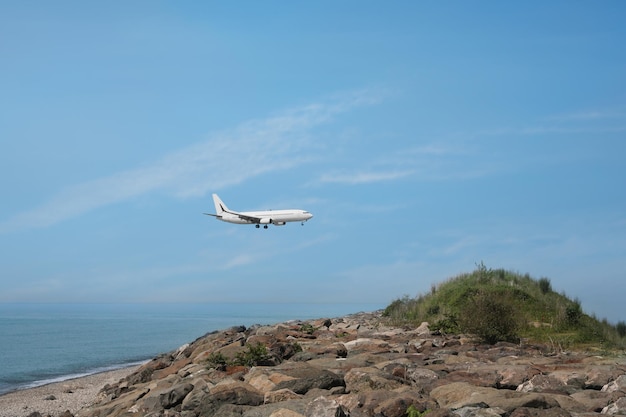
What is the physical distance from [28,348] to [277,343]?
55.1 m

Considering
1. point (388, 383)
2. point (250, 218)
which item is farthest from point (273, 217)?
point (388, 383)

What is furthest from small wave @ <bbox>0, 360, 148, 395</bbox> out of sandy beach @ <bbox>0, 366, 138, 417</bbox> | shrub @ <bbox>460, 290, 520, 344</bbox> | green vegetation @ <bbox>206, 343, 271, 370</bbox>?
shrub @ <bbox>460, 290, 520, 344</bbox>

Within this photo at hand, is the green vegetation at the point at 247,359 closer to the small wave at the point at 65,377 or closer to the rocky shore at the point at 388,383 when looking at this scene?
the rocky shore at the point at 388,383

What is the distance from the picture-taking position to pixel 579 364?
1725cm

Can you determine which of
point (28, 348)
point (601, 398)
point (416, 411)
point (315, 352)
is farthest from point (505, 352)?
point (28, 348)

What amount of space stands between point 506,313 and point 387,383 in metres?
11.0

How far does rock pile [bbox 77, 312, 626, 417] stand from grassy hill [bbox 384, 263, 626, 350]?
122 cm

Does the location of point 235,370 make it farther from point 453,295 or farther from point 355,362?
point 453,295

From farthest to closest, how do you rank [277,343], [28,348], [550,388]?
[28,348]
[277,343]
[550,388]

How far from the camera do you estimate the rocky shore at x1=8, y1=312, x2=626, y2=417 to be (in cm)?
1209

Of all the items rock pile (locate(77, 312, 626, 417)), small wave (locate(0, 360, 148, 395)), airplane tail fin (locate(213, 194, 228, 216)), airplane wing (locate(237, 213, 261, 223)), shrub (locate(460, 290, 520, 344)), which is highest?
airplane tail fin (locate(213, 194, 228, 216))

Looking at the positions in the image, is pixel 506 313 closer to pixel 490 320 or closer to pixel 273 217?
pixel 490 320

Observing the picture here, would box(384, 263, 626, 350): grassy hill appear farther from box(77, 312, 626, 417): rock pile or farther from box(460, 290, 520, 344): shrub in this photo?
box(77, 312, 626, 417): rock pile

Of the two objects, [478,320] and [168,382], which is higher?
[478,320]
